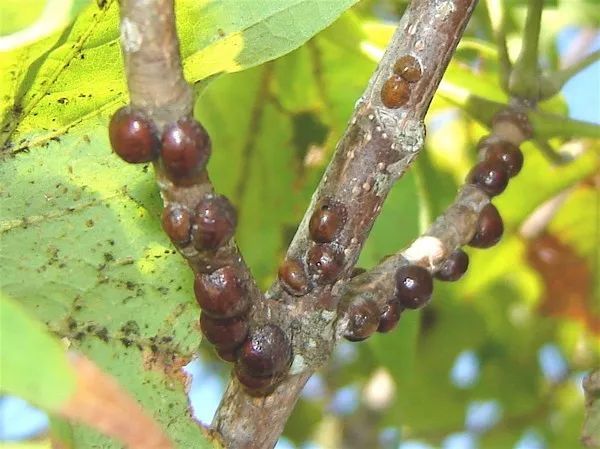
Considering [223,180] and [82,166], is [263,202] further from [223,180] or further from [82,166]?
[82,166]

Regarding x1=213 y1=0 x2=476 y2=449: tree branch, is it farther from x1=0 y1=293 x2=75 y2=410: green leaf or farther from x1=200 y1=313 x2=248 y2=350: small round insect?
x1=0 y1=293 x2=75 y2=410: green leaf

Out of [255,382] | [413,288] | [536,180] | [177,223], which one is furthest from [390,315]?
[536,180]

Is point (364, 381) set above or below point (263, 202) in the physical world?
below

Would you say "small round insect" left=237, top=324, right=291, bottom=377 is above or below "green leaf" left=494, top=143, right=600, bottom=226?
above

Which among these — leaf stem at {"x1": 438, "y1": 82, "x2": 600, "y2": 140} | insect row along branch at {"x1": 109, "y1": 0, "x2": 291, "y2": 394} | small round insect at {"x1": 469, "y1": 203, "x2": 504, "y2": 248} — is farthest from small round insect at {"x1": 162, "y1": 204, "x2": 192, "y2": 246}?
leaf stem at {"x1": 438, "y1": 82, "x2": 600, "y2": 140}

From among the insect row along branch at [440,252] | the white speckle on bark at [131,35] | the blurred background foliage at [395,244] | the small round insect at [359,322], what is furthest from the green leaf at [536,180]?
the white speckle on bark at [131,35]

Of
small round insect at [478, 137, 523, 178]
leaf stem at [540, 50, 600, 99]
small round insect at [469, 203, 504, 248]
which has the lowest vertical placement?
small round insect at [469, 203, 504, 248]

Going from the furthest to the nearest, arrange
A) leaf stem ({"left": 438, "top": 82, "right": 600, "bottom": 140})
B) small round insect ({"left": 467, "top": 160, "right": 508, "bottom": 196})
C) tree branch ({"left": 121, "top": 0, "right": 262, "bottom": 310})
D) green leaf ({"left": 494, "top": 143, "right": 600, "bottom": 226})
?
green leaf ({"left": 494, "top": 143, "right": 600, "bottom": 226}) → leaf stem ({"left": 438, "top": 82, "right": 600, "bottom": 140}) → small round insect ({"left": 467, "top": 160, "right": 508, "bottom": 196}) → tree branch ({"left": 121, "top": 0, "right": 262, "bottom": 310})

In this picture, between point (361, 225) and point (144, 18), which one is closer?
point (144, 18)

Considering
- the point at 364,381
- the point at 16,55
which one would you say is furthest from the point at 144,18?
the point at 364,381
